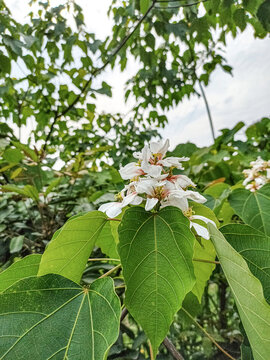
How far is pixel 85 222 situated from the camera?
1.57ft

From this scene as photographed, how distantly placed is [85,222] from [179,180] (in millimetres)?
175

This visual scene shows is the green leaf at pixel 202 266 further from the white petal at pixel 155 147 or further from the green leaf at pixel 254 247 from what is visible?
the white petal at pixel 155 147

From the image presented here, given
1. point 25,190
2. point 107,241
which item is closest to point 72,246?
point 107,241

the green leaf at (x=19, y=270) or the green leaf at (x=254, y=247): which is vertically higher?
the green leaf at (x=19, y=270)

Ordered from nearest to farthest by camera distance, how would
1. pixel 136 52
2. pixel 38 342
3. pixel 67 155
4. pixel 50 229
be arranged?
pixel 38 342
pixel 50 229
pixel 136 52
pixel 67 155

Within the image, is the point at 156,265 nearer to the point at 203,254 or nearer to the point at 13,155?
the point at 203,254

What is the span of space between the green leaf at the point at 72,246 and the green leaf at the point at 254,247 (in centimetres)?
23

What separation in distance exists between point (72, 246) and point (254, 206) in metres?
0.52

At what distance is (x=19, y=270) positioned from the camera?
0.51m

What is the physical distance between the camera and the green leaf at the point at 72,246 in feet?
1.52

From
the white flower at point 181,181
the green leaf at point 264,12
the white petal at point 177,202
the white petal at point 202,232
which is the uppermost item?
the green leaf at point 264,12

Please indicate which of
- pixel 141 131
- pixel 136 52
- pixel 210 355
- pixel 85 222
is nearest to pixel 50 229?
pixel 85 222

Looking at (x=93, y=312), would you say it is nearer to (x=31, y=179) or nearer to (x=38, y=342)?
(x=38, y=342)

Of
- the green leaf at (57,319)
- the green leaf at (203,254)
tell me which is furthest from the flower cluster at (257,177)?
the green leaf at (57,319)
